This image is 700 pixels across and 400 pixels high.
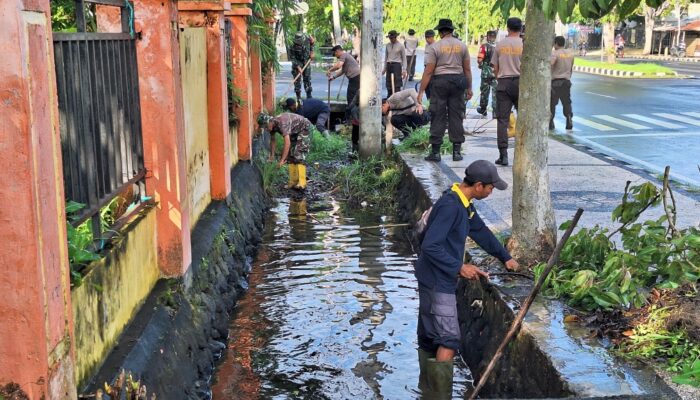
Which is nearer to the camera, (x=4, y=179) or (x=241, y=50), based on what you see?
(x=4, y=179)

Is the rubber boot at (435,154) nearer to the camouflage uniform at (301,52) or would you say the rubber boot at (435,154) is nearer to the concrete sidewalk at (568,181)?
the concrete sidewalk at (568,181)

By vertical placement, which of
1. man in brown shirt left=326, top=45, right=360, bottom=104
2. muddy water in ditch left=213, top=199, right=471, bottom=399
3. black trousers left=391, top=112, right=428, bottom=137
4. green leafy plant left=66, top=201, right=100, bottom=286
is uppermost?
man in brown shirt left=326, top=45, right=360, bottom=104

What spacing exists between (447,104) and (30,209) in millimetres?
8541

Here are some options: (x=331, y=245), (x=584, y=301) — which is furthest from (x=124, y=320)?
(x=331, y=245)

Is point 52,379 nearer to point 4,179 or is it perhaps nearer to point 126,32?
point 4,179

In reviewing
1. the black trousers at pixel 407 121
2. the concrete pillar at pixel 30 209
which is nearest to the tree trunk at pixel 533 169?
the concrete pillar at pixel 30 209

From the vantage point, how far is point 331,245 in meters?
9.70

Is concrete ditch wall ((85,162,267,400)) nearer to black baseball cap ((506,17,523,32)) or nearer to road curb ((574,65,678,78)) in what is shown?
black baseball cap ((506,17,523,32))

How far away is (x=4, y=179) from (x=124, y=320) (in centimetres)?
194

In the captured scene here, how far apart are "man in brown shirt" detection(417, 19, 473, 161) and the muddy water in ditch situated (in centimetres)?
186

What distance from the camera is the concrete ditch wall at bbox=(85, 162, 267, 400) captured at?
4766 millimetres

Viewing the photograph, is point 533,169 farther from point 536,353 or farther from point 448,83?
point 448,83

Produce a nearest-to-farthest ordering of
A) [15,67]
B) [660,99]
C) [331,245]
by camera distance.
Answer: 1. [15,67]
2. [331,245]
3. [660,99]

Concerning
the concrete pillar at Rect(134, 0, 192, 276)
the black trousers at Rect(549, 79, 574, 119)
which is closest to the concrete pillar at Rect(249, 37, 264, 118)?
the black trousers at Rect(549, 79, 574, 119)
